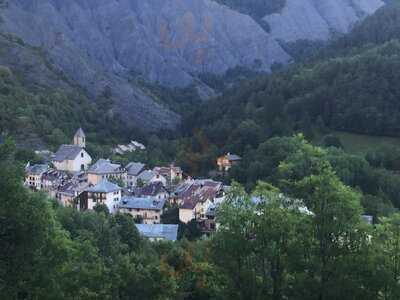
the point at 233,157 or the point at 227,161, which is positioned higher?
the point at 233,157

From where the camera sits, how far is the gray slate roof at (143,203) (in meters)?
54.2

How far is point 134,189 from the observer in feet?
201

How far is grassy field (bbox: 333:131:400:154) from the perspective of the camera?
72.6 meters

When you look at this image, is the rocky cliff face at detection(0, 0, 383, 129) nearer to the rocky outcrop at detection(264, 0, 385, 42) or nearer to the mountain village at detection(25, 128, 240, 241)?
the rocky outcrop at detection(264, 0, 385, 42)

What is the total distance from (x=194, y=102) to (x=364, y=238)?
115909 millimetres

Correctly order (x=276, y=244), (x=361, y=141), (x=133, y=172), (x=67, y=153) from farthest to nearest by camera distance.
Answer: (x=361, y=141) < (x=67, y=153) < (x=133, y=172) < (x=276, y=244)

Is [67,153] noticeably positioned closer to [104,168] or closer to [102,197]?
[104,168]

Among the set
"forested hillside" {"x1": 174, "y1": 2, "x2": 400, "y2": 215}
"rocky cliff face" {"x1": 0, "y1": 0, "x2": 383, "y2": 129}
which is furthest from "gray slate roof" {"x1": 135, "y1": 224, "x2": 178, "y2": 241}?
"rocky cliff face" {"x1": 0, "y1": 0, "x2": 383, "y2": 129}

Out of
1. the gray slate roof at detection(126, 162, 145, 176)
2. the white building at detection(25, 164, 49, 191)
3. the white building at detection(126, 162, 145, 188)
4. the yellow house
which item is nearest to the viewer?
the white building at detection(25, 164, 49, 191)

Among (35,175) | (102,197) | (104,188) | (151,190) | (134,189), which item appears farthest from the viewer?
(35,175)

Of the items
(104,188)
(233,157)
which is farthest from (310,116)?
(104,188)

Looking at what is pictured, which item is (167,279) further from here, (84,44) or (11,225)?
(84,44)

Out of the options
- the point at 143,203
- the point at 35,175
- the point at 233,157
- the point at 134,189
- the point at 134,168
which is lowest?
the point at 143,203

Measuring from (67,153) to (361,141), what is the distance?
3283 cm
